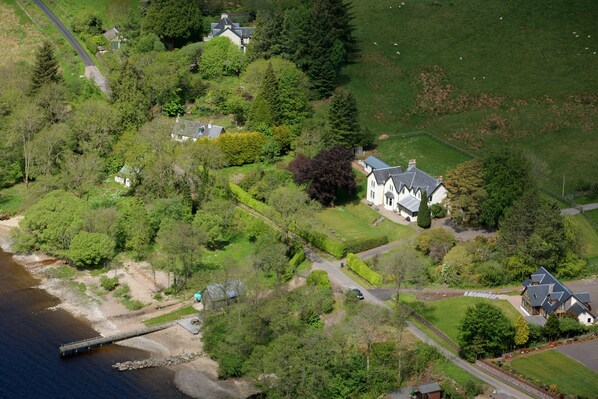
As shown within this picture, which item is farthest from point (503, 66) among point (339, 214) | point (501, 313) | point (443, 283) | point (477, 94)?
point (501, 313)

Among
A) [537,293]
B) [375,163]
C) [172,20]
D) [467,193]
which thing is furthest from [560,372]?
[172,20]

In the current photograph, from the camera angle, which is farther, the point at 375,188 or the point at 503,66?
the point at 503,66

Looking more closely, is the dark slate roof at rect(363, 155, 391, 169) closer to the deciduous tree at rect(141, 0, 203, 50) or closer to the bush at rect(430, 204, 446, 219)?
the bush at rect(430, 204, 446, 219)

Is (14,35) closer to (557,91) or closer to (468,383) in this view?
(557,91)

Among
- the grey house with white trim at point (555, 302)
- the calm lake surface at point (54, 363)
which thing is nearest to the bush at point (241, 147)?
the calm lake surface at point (54, 363)

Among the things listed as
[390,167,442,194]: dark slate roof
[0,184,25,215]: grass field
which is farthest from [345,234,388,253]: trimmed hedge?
[0,184,25,215]: grass field

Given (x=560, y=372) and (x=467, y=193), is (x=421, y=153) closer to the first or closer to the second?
(x=467, y=193)
